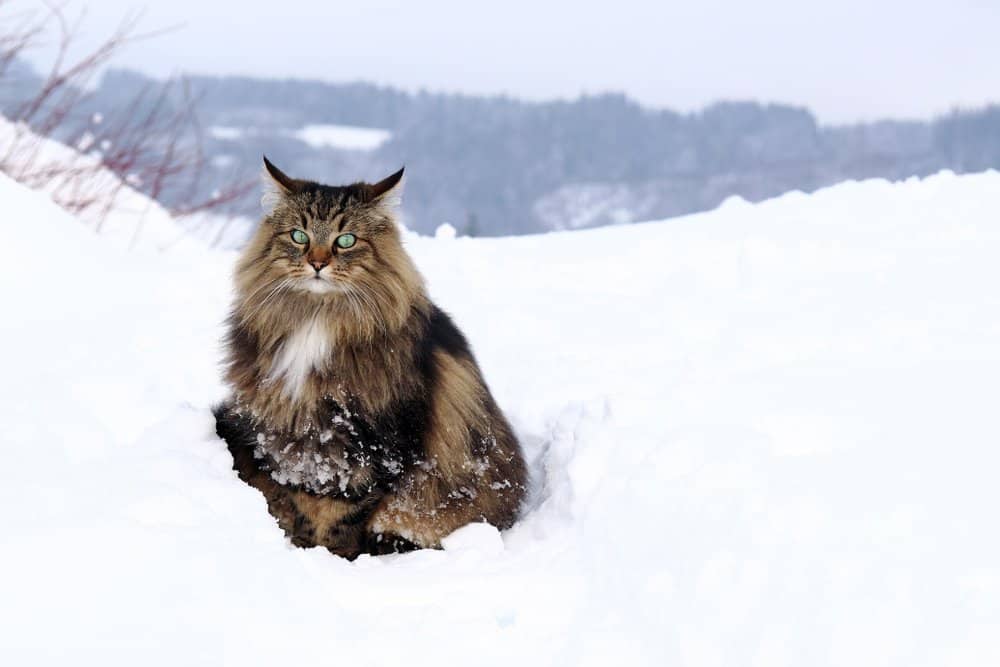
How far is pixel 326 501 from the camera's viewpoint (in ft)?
11.8

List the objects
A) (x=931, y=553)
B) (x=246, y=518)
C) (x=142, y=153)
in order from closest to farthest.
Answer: (x=931, y=553), (x=246, y=518), (x=142, y=153)

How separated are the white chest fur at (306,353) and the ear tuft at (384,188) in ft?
1.81

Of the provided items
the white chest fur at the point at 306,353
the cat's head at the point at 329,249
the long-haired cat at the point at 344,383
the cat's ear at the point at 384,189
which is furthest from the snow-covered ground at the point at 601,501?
the cat's ear at the point at 384,189

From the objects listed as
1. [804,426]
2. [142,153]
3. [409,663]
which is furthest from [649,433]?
[142,153]

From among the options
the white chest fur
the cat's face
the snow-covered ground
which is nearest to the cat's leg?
the snow-covered ground

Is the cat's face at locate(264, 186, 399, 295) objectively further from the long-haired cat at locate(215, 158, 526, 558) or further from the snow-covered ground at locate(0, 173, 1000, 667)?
the snow-covered ground at locate(0, 173, 1000, 667)

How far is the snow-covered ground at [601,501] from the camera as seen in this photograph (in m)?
2.54

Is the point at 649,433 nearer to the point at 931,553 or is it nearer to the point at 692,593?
the point at 692,593

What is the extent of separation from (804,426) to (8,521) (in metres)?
2.83

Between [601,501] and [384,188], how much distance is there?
1.51 metres

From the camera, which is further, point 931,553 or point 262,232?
point 262,232

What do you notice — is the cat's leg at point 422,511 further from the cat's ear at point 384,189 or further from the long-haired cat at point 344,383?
the cat's ear at point 384,189

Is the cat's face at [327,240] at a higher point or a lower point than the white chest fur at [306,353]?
higher

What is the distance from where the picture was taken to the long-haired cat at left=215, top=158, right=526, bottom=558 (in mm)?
3545
